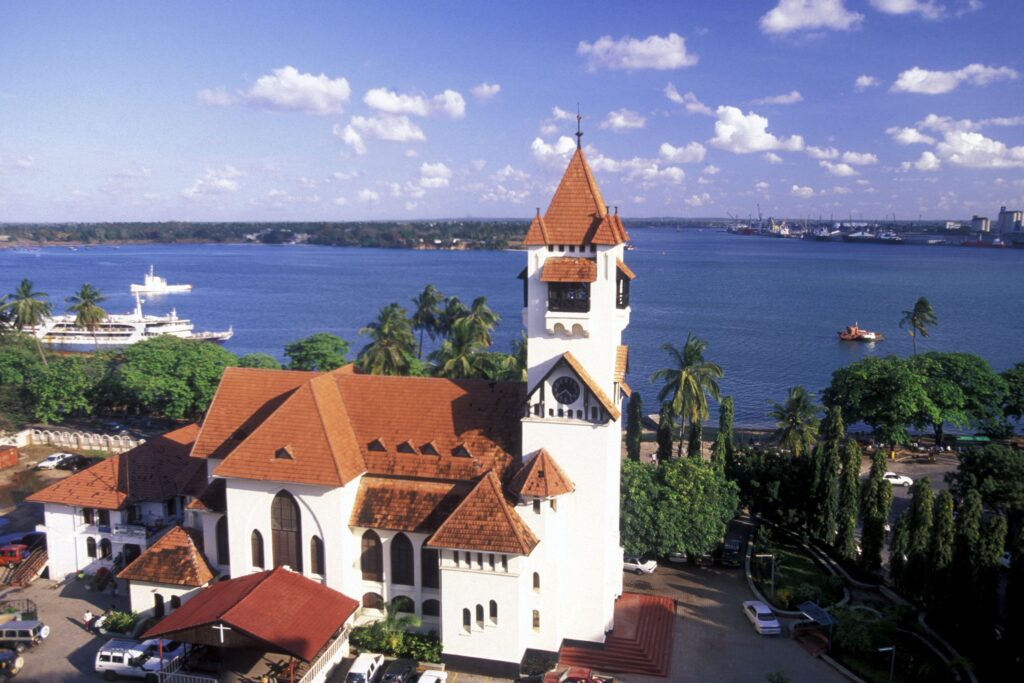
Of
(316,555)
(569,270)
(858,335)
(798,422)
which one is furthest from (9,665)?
(858,335)

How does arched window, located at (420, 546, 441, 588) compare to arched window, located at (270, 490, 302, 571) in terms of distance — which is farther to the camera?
arched window, located at (270, 490, 302, 571)

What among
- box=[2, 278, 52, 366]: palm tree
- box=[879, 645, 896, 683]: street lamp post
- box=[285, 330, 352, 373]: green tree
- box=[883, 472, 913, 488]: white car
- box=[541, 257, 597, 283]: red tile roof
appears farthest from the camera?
box=[2, 278, 52, 366]: palm tree

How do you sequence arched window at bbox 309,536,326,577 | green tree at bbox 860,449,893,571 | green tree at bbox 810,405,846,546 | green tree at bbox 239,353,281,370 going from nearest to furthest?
arched window at bbox 309,536,326,577, green tree at bbox 860,449,893,571, green tree at bbox 810,405,846,546, green tree at bbox 239,353,281,370

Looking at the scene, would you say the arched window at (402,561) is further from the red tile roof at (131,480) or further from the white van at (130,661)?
the red tile roof at (131,480)

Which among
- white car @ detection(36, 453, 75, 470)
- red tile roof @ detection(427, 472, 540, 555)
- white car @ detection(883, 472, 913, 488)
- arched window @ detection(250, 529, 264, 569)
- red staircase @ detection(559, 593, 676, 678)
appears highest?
red tile roof @ detection(427, 472, 540, 555)

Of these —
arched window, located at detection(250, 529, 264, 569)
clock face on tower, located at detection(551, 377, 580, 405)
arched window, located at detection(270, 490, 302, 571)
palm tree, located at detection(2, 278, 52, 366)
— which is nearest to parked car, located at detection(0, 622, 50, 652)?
arched window, located at detection(250, 529, 264, 569)

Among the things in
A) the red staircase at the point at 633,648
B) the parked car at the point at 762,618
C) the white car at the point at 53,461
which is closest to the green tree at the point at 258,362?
the white car at the point at 53,461

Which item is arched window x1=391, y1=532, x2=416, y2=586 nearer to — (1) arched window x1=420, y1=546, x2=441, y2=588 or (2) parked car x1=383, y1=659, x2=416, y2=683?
(1) arched window x1=420, y1=546, x2=441, y2=588
